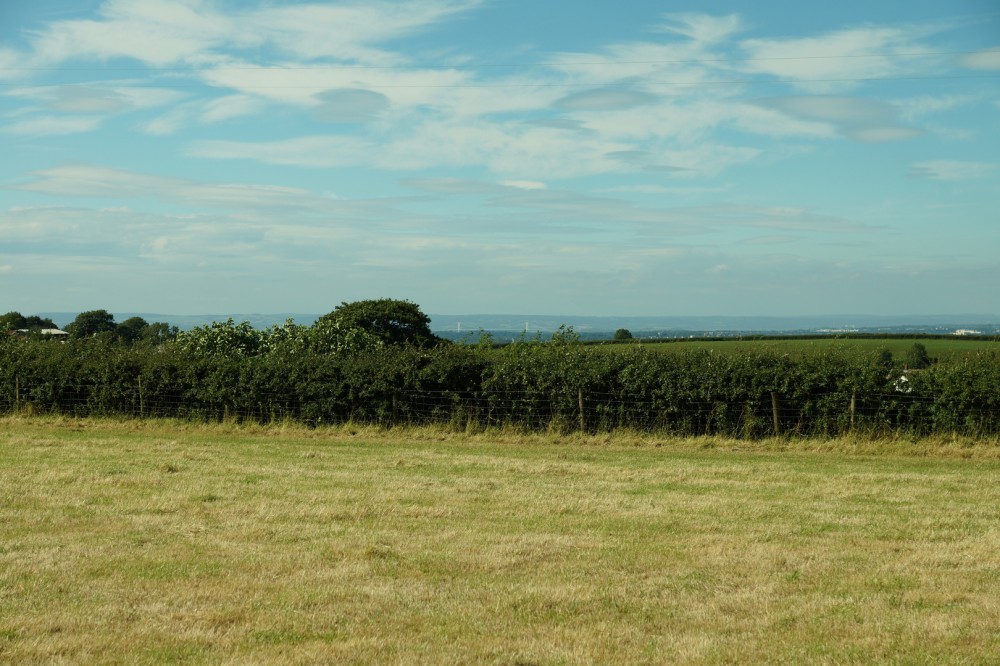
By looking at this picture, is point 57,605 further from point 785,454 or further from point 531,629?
point 785,454

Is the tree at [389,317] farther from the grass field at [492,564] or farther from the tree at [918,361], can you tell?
the grass field at [492,564]

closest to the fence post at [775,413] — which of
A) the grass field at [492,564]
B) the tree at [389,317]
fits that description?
the grass field at [492,564]

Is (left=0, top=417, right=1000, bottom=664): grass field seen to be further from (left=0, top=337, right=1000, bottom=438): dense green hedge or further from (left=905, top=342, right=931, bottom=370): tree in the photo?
(left=905, top=342, right=931, bottom=370): tree

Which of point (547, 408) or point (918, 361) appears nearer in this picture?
point (918, 361)

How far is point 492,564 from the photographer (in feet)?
28.8

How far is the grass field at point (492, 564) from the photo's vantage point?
254 inches

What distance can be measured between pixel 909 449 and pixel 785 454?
2.68m

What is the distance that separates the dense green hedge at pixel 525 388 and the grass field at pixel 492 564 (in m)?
5.21

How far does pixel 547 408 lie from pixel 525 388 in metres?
0.80

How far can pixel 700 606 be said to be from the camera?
737 cm

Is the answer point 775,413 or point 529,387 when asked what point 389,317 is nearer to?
point 529,387

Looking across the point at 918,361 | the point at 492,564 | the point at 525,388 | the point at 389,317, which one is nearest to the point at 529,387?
the point at 525,388

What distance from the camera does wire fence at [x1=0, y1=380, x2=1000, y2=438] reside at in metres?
21.6

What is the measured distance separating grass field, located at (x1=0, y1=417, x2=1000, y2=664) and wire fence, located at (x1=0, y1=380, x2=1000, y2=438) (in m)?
5.07
